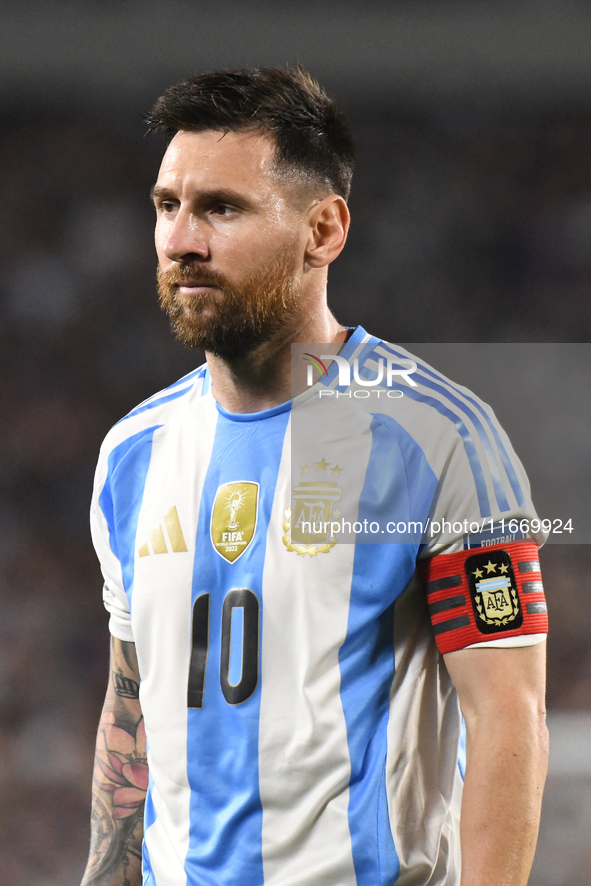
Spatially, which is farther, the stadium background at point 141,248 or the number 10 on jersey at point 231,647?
the stadium background at point 141,248

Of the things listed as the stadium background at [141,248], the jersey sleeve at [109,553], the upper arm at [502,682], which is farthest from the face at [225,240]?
the stadium background at [141,248]

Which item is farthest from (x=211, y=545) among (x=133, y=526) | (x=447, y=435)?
(x=447, y=435)

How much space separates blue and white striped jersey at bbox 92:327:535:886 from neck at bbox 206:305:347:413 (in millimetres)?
17

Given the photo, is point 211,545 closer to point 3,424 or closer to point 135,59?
point 3,424

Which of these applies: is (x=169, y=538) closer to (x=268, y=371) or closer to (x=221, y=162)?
(x=268, y=371)

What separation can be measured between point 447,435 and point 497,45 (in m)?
1.71

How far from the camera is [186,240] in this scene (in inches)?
32.4

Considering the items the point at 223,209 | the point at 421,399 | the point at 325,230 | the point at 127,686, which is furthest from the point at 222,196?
the point at 127,686

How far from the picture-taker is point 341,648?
80cm

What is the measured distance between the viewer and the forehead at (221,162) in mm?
827

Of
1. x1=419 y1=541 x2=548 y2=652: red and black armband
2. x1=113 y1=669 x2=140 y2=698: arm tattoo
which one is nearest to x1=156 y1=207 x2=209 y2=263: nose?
x1=419 y1=541 x2=548 y2=652: red and black armband

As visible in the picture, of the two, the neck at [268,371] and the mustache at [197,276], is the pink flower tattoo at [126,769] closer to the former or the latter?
the neck at [268,371]

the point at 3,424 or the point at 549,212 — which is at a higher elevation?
the point at 549,212

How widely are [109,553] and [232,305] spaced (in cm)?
31
